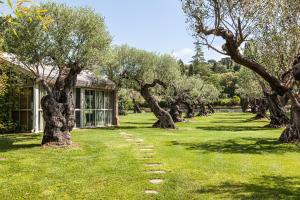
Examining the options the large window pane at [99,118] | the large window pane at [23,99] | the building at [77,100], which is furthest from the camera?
the large window pane at [99,118]

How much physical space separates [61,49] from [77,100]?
36.9ft

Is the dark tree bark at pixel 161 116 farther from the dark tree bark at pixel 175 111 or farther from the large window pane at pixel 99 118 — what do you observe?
the dark tree bark at pixel 175 111

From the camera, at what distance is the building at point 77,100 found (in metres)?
21.1

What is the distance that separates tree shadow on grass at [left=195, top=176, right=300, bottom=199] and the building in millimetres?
10834

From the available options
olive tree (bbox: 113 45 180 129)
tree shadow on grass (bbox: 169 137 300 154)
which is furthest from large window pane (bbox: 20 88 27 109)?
tree shadow on grass (bbox: 169 137 300 154)

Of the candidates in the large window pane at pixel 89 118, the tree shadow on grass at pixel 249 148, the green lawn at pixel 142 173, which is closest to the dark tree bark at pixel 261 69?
the green lawn at pixel 142 173

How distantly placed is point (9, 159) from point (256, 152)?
9.20 metres

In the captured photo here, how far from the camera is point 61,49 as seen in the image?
14.7 metres

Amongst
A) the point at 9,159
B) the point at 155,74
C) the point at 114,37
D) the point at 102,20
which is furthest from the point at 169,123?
the point at 9,159

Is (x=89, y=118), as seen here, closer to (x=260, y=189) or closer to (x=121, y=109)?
(x=260, y=189)

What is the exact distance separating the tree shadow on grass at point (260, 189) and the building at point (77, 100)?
10.8m

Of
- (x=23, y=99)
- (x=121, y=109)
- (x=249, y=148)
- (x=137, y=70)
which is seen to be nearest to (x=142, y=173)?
(x=249, y=148)

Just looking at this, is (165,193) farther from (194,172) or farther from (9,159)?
(9,159)

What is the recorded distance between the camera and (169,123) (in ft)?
87.4
